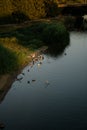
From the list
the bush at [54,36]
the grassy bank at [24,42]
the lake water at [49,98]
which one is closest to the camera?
the lake water at [49,98]

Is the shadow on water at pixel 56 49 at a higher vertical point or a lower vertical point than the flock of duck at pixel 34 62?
lower

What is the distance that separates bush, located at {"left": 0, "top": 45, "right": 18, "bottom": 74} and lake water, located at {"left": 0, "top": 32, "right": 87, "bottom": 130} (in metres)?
1.53

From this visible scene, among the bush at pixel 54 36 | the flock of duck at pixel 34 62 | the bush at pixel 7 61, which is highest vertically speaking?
the bush at pixel 7 61

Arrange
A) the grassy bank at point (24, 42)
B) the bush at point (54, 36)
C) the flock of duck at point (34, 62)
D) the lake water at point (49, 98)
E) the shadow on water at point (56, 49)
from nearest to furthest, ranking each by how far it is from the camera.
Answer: the lake water at point (49, 98) < the flock of duck at point (34, 62) < the grassy bank at point (24, 42) < the shadow on water at point (56, 49) < the bush at point (54, 36)

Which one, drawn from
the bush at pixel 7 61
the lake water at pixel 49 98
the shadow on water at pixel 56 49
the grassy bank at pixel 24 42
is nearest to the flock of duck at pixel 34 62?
the lake water at pixel 49 98

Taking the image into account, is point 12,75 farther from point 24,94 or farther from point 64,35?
point 64,35

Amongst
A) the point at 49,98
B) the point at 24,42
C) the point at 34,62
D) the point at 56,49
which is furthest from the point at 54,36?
the point at 49,98

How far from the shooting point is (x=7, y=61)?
44344 millimetres

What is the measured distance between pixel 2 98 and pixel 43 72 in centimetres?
1025

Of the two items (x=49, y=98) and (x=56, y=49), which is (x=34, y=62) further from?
(x=49, y=98)

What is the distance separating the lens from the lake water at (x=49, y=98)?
102ft

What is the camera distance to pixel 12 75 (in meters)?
44.2

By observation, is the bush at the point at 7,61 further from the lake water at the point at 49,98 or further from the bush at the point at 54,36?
the bush at the point at 54,36

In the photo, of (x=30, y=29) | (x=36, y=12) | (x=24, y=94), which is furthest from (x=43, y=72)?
(x=36, y=12)
